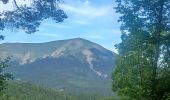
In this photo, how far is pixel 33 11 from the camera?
2012 centimetres

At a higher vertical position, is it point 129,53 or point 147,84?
point 129,53


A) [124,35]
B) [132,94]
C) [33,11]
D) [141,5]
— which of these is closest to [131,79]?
[132,94]

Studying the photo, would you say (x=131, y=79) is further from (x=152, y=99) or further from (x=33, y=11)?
(x=33, y=11)

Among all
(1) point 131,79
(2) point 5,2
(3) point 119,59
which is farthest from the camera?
(3) point 119,59

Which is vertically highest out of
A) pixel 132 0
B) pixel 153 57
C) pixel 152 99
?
pixel 132 0

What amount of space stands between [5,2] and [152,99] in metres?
11.6

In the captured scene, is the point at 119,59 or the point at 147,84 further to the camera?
the point at 119,59

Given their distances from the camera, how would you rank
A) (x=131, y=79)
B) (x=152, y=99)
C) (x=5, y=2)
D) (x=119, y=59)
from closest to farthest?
(x=5, y=2), (x=152, y=99), (x=131, y=79), (x=119, y=59)

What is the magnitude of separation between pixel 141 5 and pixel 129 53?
3377 millimetres

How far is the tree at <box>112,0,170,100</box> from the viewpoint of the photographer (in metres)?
26.5

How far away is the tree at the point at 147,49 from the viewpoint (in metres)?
26.5

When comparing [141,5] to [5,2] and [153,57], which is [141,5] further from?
[5,2]

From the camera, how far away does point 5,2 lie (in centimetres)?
1897

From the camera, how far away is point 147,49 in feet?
89.7
